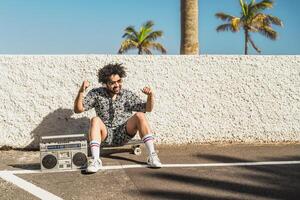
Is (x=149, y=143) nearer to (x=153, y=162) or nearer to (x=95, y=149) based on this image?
(x=153, y=162)

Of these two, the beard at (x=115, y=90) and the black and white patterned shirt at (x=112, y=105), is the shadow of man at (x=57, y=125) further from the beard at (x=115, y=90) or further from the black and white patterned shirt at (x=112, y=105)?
the beard at (x=115, y=90)

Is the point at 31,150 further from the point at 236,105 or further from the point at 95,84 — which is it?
the point at 236,105

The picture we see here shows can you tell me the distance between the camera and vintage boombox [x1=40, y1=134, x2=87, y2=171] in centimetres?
496

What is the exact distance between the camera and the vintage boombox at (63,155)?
4.96 metres

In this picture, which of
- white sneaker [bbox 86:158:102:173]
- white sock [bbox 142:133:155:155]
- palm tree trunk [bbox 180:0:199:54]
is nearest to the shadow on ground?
white sock [bbox 142:133:155:155]

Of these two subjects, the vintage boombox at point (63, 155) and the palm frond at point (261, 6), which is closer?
the vintage boombox at point (63, 155)

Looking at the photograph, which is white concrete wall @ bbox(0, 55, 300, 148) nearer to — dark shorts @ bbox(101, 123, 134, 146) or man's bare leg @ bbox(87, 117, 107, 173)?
dark shorts @ bbox(101, 123, 134, 146)

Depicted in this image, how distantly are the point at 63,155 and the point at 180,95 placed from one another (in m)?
2.32

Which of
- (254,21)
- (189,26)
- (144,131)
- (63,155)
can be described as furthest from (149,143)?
(254,21)

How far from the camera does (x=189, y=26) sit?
864cm

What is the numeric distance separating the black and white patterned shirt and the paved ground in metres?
0.55


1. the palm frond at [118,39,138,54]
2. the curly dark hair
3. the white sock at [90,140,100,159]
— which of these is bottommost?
the white sock at [90,140,100,159]

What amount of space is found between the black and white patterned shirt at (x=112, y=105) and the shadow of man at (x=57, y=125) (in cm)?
89

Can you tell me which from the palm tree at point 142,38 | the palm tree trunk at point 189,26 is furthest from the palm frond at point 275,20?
the palm tree trunk at point 189,26
